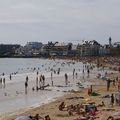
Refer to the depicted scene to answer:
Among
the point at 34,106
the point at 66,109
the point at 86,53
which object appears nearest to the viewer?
the point at 66,109

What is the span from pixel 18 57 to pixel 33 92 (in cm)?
15525

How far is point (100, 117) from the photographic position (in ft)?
79.7

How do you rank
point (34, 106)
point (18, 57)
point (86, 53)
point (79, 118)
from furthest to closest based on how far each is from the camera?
point (18, 57)
point (86, 53)
point (34, 106)
point (79, 118)

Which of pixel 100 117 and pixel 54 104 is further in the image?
pixel 54 104

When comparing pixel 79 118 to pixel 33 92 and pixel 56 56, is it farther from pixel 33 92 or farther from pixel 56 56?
pixel 56 56

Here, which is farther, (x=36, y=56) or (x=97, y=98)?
(x=36, y=56)

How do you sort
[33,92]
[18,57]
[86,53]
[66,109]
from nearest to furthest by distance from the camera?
[66,109]
[33,92]
[86,53]
[18,57]

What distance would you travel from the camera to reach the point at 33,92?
4344cm

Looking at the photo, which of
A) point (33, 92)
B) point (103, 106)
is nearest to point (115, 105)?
point (103, 106)

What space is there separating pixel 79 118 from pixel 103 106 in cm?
552

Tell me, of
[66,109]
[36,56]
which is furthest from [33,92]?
[36,56]

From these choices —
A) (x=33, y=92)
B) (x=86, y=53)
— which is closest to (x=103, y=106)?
(x=33, y=92)

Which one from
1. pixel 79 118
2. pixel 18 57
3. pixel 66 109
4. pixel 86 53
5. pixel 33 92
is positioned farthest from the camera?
pixel 18 57

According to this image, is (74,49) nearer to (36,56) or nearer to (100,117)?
(36,56)
